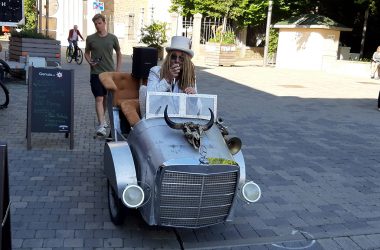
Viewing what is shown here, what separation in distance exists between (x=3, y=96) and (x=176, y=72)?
6132mm

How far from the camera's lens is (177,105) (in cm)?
435

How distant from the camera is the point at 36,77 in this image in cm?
656

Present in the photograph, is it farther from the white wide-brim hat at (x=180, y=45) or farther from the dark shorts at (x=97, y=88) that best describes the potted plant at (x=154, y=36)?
the white wide-brim hat at (x=180, y=45)

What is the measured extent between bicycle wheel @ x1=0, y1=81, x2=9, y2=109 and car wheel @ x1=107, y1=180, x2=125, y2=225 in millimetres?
5648

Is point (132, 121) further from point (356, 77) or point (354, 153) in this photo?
point (356, 77)

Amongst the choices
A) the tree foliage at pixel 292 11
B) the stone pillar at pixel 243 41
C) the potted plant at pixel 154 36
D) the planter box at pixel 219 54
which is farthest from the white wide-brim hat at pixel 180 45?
the stone pillar at pixel 243 41

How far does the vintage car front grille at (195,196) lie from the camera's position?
A: 11.8ft

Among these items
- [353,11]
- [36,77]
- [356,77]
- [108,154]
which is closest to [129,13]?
[353,11]

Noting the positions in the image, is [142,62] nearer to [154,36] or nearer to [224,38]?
[224,38]

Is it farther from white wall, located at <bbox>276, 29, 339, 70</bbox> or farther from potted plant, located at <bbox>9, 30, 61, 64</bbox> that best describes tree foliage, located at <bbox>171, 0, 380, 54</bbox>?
potted plant, located at <bbox>9, 30, 61, 64</bbox>

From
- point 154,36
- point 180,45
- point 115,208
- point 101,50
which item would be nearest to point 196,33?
point 154,36

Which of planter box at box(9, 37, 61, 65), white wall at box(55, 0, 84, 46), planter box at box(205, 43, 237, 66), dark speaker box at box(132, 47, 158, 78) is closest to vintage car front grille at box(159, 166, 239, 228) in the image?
dark speaker box at box(132, 47, 158, 78)

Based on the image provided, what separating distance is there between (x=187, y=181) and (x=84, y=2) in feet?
123

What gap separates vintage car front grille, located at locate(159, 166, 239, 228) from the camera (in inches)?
142
